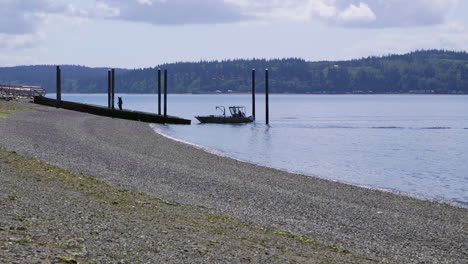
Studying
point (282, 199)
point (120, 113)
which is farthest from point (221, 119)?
point (282, 199)

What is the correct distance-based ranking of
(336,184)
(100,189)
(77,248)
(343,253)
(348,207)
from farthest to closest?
(336,184), (348,207), (100,189), (343,253), (77,248)

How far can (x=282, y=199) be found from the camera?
2220 cm

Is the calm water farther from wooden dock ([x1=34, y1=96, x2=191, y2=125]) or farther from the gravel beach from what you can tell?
the gravel beach

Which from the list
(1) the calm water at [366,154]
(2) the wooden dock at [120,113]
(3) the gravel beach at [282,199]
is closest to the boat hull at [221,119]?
(1) the calm water at [366,154]

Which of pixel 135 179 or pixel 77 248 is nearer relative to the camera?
pixel 77 248

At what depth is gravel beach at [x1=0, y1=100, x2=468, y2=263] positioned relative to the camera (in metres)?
16.1

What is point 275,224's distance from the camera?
1703 cm

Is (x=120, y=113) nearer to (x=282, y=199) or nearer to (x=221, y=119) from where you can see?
(x=221, y=119)

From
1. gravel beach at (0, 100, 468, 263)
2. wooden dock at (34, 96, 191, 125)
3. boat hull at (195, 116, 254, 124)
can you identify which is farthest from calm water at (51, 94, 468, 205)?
gravel beach at (0, 100, 468, 263)

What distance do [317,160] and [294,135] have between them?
27.6 m

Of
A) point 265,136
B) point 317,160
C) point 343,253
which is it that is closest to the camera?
point 343,253

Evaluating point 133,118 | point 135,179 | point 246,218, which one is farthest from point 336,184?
point 133,118

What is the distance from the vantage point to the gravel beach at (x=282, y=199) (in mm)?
16062

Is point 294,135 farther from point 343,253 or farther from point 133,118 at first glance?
point 343,253
